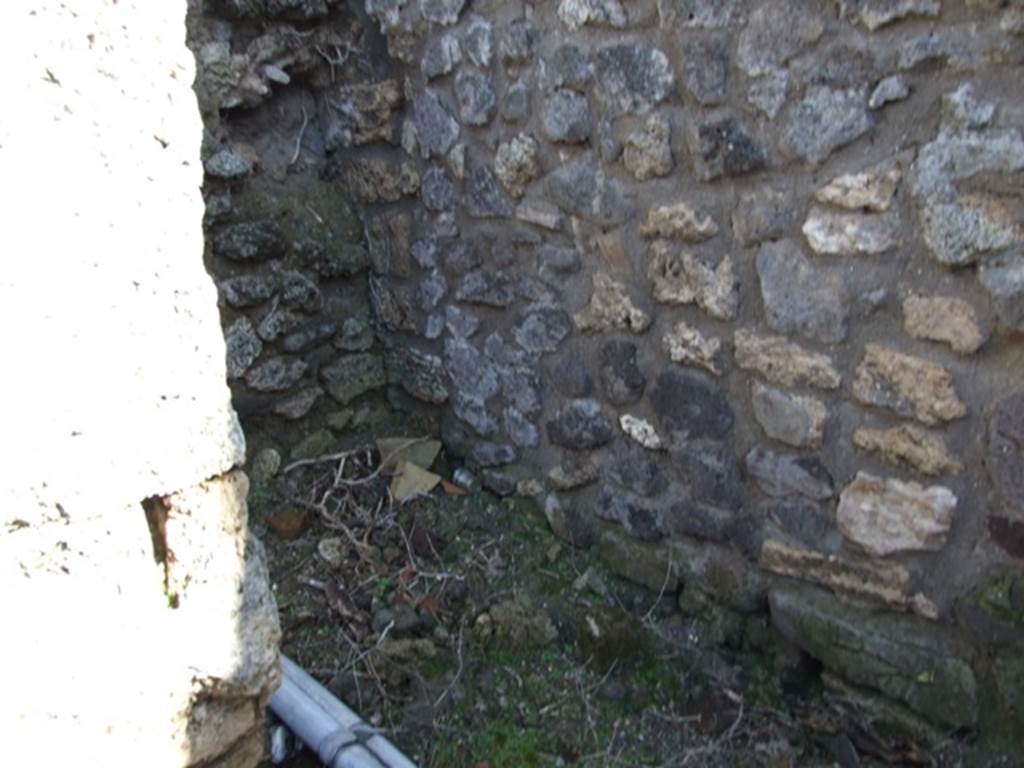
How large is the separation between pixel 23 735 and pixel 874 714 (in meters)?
1.74

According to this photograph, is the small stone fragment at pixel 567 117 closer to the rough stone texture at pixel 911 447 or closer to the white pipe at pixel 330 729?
the rough stone texture at pixel 911 447

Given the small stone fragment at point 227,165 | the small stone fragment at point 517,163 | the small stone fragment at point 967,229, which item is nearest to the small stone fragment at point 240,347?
the small stone fragment at point 227,165

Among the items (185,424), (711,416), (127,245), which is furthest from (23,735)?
(711,416)

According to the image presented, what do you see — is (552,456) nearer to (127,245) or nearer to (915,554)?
(915,554)

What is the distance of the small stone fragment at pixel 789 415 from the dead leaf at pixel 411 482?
115 cm

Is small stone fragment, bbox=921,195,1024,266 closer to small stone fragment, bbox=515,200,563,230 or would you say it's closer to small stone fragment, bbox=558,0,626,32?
small stone fragment, bbox=558,0,626,32

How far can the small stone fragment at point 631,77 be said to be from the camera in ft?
7.05

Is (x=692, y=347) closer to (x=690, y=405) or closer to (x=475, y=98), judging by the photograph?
(x=690, y=405)

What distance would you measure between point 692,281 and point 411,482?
1179mm

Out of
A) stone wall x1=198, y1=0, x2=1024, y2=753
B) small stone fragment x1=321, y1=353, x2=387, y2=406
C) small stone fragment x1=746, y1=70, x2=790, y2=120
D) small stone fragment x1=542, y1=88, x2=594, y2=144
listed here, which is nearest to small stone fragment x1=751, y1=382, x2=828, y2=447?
stone wall x1=198, y1=0, x2=1024, y2=753

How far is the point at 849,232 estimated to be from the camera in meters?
1.91

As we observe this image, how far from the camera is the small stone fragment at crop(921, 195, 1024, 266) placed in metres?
1.70

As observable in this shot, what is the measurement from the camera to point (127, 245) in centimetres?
126

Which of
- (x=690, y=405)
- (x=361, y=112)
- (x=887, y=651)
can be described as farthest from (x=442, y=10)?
(x=887, y=651)
